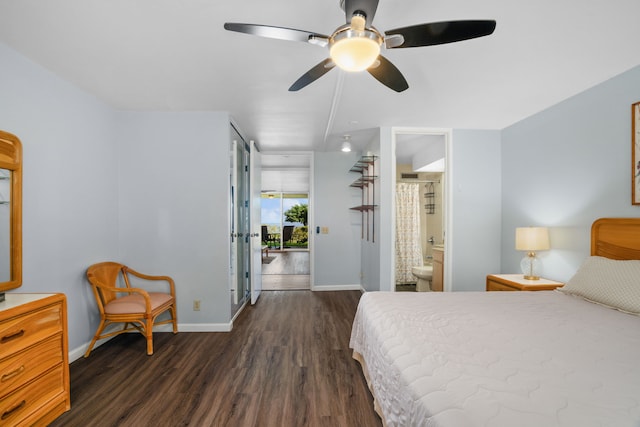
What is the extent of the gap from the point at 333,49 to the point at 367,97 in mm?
1425

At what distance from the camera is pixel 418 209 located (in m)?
4.91

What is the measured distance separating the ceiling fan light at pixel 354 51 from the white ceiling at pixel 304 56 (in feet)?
1.28

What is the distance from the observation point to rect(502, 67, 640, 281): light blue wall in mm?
2248

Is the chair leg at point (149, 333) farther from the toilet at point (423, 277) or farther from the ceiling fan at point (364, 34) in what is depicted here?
the toilet at point (423, 277)

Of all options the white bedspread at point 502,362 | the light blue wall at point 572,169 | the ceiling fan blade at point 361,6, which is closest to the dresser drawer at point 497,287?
the light blue wall at point 572,169

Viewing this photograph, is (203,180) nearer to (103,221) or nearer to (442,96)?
(103,221)

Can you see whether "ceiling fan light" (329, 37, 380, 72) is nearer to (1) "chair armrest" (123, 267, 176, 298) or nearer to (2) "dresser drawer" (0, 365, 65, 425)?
(2) "dresser drawer" (0, 365, 65, 425)

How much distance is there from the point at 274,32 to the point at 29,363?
2.28 meters

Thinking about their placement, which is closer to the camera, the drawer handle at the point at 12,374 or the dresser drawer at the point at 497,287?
the drawer handle at the point at 12,374

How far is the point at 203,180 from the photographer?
10.3 ft

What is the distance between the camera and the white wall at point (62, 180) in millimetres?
2082

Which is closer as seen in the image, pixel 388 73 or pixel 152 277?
pixel 388 73

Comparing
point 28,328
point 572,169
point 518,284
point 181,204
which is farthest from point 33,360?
point 572,169

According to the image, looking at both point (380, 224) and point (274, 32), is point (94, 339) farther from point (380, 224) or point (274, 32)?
point (380, 224)
